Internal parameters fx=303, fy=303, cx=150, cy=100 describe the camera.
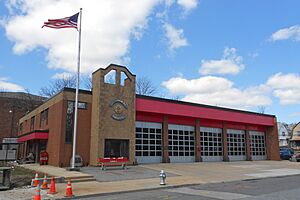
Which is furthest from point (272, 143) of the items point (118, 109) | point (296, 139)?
point (296, 139)

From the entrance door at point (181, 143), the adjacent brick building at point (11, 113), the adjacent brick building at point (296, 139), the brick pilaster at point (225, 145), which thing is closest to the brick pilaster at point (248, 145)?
the brick pilaster at point (225, 145)

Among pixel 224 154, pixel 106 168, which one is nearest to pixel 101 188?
pixel 106 168

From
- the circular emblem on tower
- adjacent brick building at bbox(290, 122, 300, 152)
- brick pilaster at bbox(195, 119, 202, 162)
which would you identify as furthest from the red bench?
adjacent brick building at bbox(290, 122, 300, 152)

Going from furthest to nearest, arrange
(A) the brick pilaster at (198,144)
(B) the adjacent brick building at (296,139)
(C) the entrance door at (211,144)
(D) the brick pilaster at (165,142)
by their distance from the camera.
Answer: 1. (B) the adjacent brick building at (296,139)
2. (C) the entrance door at (211,144)
3. (A) the brick pilaster at (198,144)
4. (D) the brick pilaster at (165,142)

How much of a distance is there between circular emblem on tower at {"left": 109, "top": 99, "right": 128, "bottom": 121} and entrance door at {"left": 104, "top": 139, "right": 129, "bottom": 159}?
198 cm

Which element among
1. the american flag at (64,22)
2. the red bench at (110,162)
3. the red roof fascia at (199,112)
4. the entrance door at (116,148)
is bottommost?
the red bench at (110,162)

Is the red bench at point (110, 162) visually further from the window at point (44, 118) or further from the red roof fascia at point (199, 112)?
the window at point (44, 118)

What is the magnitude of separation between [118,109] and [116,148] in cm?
333

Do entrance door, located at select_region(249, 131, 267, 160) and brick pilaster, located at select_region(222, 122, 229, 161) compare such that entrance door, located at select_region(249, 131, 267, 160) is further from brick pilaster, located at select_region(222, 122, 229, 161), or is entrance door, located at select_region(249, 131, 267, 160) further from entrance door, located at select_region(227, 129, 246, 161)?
brick pilaster, located at select_region(222, 122, 229, 161)

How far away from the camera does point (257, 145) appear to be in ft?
132

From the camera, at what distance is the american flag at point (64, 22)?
66.4 feet

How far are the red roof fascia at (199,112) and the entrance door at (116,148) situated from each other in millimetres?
3498

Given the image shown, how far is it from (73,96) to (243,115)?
21.5 m

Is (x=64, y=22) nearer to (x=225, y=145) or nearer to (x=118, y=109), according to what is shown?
(x=118, y=109)
